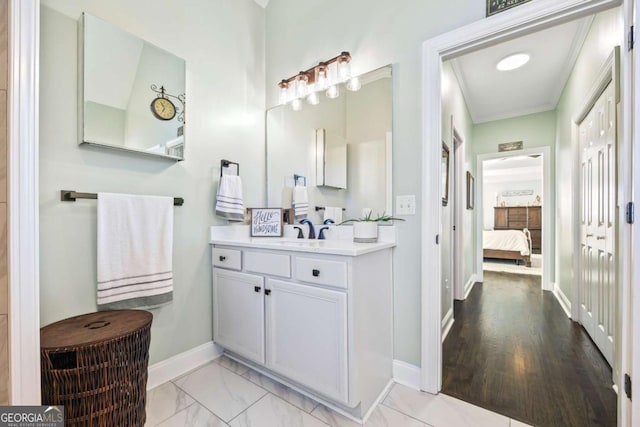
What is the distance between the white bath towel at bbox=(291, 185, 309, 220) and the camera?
2.17 meters

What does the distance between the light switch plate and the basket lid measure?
145 centimetres

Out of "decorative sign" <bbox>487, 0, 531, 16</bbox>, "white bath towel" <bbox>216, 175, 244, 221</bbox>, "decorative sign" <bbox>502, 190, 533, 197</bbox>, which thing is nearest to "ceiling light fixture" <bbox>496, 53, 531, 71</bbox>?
"decorative sign" <bbox>487, 0, 531, 16</bbox>

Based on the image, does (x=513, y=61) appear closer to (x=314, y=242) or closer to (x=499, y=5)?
(x=499, y=5)

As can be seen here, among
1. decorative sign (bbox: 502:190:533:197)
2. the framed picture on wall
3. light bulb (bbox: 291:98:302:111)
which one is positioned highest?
light bulb (bbox: 291:98:302:111)

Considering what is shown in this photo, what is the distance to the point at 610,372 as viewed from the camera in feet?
5.88

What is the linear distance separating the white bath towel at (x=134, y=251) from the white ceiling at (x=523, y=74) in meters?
2.71

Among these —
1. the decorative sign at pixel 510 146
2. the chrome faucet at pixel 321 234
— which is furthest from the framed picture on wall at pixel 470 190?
the chrome faucet at pixel 321 234

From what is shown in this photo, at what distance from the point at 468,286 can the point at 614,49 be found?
298cm

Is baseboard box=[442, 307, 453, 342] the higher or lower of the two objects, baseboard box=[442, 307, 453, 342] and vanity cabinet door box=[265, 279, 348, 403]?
the lower

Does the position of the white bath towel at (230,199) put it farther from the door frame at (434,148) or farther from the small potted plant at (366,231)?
the door frame at (434,148)

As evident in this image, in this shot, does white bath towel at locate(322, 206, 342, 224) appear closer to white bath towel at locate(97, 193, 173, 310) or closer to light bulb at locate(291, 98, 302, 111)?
light bulb at locate(291, 98, 302, 111)

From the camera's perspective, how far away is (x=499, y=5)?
54.5 inches

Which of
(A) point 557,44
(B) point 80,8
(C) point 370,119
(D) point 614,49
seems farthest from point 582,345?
(B) point 80,8

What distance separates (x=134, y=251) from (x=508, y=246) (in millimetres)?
6546
